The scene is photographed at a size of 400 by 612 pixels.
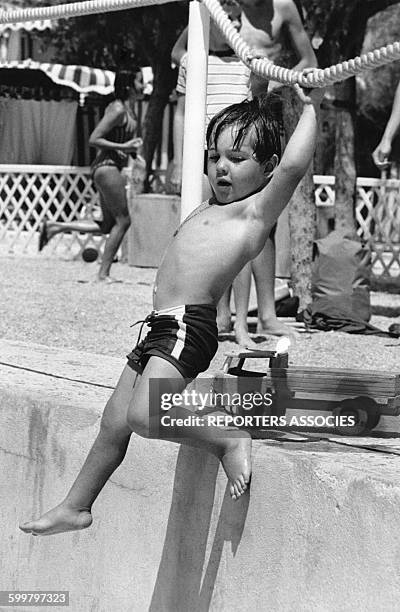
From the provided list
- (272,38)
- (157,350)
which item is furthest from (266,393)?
(272,38)

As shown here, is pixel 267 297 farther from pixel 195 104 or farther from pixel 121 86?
pixel 121 86

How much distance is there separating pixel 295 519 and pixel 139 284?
7.30 m

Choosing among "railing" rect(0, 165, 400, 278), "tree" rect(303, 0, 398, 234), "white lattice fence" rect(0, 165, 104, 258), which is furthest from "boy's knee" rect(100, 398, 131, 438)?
"white lattice fence" rect(0, 165, 104, 258)

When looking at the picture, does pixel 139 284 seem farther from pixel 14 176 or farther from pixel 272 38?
pixel 14 176

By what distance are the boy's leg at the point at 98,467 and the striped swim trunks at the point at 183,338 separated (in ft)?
0.33

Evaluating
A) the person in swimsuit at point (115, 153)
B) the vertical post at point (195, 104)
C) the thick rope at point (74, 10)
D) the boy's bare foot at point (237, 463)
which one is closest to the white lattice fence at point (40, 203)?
the person in swimsuit at point (115, 153)

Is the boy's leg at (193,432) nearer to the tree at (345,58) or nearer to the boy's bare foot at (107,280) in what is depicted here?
the boy's bare foot at (107,280)

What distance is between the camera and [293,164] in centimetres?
300

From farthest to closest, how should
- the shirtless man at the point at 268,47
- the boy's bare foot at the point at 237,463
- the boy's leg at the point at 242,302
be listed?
the shirtless man at the point at 268,47 → the boy's leg at the point at 242,302 → the boy's bare foot at the point at 237,463

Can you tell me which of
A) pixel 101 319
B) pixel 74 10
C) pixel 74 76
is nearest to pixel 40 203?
pixel 74 76

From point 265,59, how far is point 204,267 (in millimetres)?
799

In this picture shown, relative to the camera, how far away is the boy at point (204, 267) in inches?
119

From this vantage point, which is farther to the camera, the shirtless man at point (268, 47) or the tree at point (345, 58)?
the tree at point (345, 58)

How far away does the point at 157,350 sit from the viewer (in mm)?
3031
